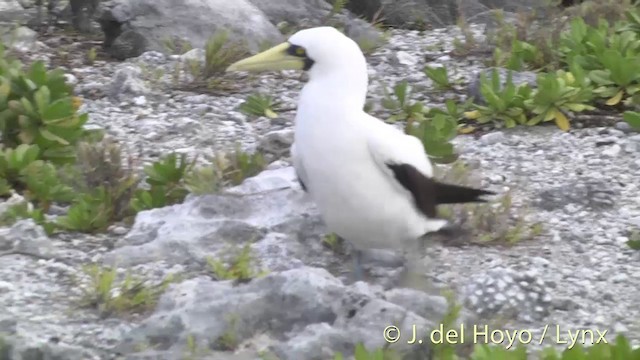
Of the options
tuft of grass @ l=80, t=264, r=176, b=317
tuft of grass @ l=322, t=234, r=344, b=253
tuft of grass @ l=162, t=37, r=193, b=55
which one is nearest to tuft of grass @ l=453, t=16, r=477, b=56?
tuft of grass @ l=162, t=37, r=193, b=55

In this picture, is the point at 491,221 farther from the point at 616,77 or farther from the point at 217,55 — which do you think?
the point at 217,55

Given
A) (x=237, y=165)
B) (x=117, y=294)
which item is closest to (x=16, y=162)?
(x=237, y=165)

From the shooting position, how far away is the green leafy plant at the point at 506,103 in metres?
7.35

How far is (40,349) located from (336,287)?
1.15 meters

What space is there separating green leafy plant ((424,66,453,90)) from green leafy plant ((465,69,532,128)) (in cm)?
73

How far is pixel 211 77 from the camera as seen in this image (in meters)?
8.25

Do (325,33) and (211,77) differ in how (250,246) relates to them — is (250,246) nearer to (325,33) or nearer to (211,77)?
(325,33)

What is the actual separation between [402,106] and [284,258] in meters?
2.45

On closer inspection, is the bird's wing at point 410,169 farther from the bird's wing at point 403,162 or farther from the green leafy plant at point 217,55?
the green leafy plant at point 217,55

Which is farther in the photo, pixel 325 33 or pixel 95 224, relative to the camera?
pixel 95 224

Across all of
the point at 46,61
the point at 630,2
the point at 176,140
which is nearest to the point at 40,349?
the point at 176,140

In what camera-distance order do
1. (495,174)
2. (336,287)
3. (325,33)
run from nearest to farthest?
1. (336,287)
2. (325,33)
3. (495,174)

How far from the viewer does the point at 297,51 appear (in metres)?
5.25

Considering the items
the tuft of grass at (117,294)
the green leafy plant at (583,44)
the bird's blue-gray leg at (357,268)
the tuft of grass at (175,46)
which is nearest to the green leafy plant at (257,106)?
the tuft of grass at (175,46)
